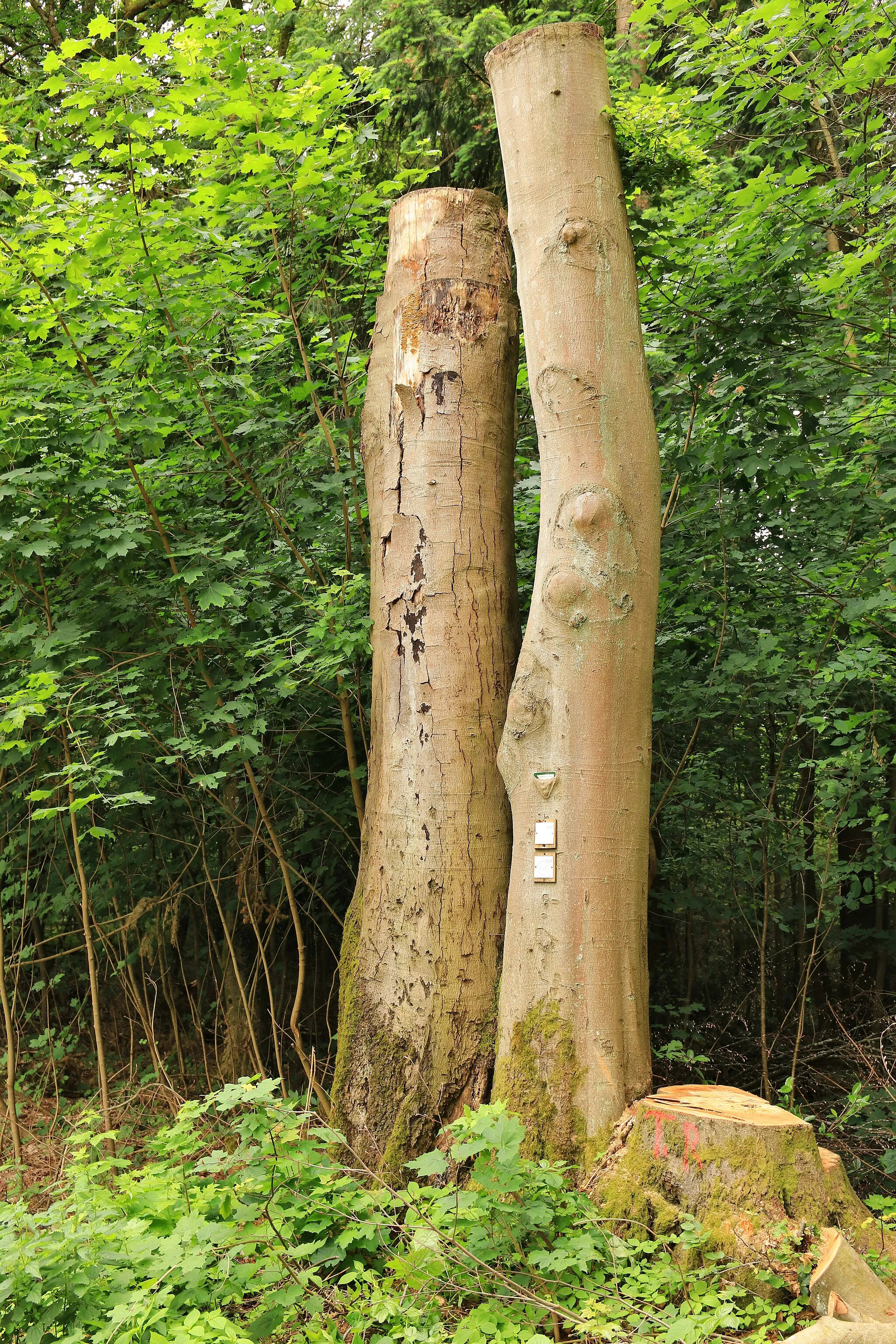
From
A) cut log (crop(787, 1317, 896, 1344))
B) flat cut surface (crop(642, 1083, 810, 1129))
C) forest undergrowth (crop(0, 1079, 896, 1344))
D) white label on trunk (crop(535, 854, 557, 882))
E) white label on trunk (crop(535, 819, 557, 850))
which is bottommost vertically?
cut log (crop(787, 1317, 896, 1344))

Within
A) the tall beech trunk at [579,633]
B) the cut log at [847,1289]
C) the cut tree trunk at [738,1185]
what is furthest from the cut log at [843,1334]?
the tall beech trunk at [579,633]

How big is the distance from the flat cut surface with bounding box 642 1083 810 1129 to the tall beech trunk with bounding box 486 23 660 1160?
12cm

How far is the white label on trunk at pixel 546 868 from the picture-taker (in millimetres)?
3381

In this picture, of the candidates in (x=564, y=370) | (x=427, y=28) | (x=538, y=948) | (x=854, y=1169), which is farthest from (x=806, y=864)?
(x=427, y=28)

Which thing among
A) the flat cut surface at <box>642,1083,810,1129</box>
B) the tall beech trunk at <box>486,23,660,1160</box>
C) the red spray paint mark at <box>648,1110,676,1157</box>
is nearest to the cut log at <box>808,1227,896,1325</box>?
the flat cut surface at <box>642,1083,810,1129</box>

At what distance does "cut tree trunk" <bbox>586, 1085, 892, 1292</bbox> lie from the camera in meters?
2.78

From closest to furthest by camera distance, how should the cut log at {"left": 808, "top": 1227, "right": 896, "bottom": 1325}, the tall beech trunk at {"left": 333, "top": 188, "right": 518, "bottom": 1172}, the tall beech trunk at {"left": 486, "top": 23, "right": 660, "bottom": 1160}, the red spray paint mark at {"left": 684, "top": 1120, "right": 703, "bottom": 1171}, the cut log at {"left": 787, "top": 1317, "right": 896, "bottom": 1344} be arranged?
the cut log at {"left": 787, "top": 1317, "right": 896, "bottom": 1344} < the cut log at {"left": 808, "top": 1227, "right": 896, "bottom": 1325} < the red spray paint mark at {"left": 684, "top": 1120, "right": 703, "bottom": 1171} < the tall beech trunk at {"left": 486, "top": 23, "right": 660, "bottom": 1160} < the tall beech trunk at {"left": 333, "top": 188, "right": 518, "bottom": 1172}

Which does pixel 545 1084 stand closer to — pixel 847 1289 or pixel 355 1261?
pixel 355 1261

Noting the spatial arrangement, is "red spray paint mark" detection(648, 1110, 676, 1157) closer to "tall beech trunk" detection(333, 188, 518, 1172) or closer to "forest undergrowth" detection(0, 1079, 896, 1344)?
"forest undergrowth" detection(0, 1079, 896, 1344)

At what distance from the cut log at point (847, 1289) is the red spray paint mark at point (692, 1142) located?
403 millimetres

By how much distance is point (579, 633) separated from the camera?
11.4 feet

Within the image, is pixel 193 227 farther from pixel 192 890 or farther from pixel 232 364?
pixel 192 890

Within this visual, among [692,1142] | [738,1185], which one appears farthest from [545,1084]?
[738,1185]

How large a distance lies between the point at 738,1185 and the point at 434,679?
6.53 feet
